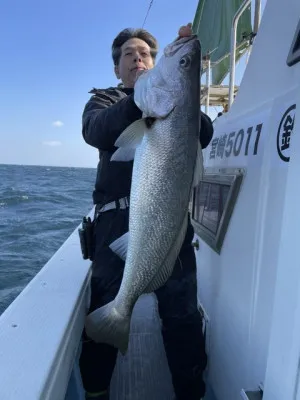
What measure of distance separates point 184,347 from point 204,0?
4447mm

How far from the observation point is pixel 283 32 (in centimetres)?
170

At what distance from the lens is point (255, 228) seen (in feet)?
5.60

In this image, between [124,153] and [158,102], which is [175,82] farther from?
[124,153]

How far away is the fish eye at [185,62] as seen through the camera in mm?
1500

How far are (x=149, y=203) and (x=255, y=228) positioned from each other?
0.56m

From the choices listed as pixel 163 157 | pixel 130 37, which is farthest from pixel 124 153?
pixel 130 37

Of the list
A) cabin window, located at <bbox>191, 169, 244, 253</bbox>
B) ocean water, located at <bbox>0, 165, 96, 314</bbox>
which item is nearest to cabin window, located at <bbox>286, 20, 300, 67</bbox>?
cabin window, located at <bbox>191, 169, 244, 253</bbox>

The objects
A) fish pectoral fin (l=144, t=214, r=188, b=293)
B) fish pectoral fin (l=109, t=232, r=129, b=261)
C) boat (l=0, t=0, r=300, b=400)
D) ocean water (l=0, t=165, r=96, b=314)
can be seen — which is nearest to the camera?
boat (l=0, t=0, r=300, b=400)

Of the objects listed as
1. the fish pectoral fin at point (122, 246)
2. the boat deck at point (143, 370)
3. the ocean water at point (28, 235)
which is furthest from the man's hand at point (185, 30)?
the ocean water at point (28, 235)

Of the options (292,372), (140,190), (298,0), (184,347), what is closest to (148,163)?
(140,190)

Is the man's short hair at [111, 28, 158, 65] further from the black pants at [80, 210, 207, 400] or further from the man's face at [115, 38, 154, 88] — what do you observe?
the black pants at [80, 210, 207, 400]

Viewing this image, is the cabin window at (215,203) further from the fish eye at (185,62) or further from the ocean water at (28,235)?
the ocean water at (28,235)

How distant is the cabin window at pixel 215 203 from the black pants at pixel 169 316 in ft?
0.73

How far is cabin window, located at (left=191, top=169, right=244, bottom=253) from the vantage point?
2025 millimetres
